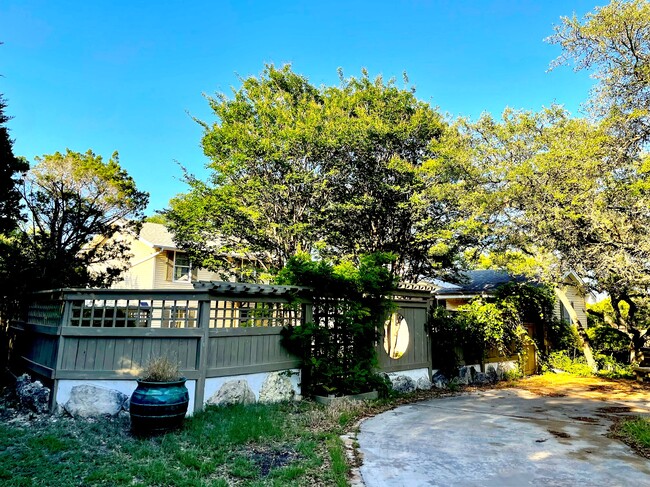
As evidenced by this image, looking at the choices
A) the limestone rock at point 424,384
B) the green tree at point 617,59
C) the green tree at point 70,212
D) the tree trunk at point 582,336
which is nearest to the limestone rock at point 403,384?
the limestone rock at point 424,384

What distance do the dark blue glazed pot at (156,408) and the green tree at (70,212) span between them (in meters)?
6.00

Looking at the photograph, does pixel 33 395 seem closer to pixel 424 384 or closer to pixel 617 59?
pixel 424 384

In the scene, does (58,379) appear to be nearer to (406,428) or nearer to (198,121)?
(406,428)

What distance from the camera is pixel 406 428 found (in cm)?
575

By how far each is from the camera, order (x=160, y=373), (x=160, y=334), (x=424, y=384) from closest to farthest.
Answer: (x=160, y=373), (x=160, y=334), (x=424, y=384)

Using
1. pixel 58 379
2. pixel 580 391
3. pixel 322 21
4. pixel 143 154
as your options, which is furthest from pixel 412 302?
pixel 143 154

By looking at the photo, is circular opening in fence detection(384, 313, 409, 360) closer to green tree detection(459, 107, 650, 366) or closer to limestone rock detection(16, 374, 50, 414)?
green tree detection(459, 107, 650, 366)

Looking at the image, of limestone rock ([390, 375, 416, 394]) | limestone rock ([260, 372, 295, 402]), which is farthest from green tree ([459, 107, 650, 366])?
limestone rock ([260, 372, 295, 402])

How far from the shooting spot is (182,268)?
1748cm

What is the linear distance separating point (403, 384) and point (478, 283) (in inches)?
354

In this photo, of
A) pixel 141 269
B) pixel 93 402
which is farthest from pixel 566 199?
pixel 141 269

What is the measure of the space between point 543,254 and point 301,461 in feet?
30.9

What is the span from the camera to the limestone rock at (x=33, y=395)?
5.84 meters

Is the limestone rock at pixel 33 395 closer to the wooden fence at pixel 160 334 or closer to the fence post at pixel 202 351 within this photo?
the wooden fence at pixel 160 334
